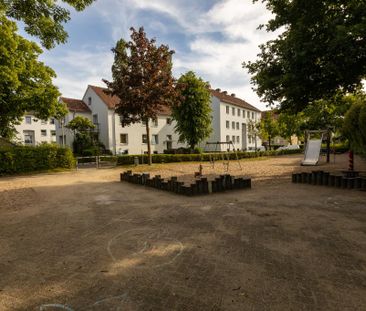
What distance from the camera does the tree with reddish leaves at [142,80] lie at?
20.0 metres

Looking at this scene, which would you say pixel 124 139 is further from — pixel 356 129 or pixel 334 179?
pixel 356 129

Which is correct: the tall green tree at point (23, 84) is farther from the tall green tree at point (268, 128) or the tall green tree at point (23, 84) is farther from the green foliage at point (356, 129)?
the tall green tree at point (268, 128)

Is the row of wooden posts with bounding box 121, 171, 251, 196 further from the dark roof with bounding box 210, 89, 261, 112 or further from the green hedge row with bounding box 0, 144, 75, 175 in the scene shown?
the dark roof with bounding box 210, 89, 261, 112

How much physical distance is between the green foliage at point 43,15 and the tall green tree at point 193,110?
2523 centimetres

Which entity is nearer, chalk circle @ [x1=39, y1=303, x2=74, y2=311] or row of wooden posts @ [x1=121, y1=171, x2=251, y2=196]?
chalk circle @ [x1=39, y1=303, x2=74, y2=311]

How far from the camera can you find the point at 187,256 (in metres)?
Result: 4.29

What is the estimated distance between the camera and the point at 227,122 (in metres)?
49.5

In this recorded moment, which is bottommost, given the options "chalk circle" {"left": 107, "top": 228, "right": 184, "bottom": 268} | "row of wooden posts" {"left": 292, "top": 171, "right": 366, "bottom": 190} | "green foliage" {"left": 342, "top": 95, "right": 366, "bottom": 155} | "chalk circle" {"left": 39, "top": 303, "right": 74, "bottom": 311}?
"chalk circle" {"left": 39, "top": 303, "right": 74, "bottom": 311}

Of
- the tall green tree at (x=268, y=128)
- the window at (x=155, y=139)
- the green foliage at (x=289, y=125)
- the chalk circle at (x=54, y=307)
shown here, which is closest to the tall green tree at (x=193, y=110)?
the window at (x=155, y=139)

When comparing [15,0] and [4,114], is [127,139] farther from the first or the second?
[15,0]

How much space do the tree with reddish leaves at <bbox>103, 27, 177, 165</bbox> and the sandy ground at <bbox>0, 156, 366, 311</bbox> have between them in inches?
524

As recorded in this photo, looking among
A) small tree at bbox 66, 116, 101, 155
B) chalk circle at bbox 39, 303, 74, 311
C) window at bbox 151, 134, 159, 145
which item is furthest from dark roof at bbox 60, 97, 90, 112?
chalk circle at bbox 39, 303, 74, 311

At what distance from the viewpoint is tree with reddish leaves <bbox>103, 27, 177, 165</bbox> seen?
65.7ft

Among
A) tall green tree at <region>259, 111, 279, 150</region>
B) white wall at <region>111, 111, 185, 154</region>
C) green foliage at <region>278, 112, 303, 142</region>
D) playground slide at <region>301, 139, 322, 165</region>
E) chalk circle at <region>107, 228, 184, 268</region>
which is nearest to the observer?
chalk circle at <region>107, 228, 184, 268</region>
